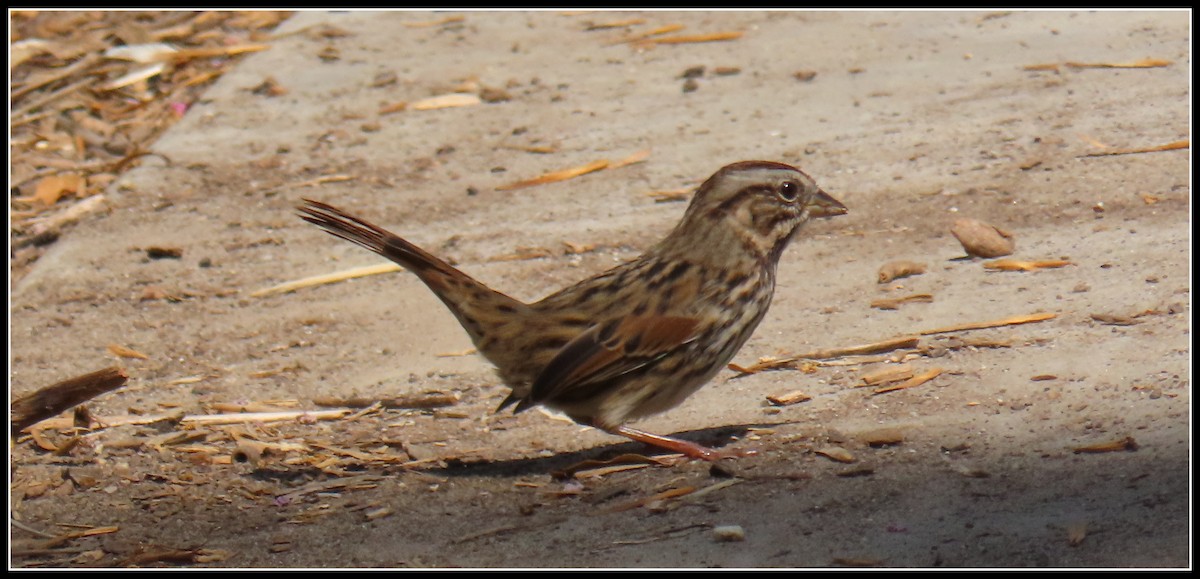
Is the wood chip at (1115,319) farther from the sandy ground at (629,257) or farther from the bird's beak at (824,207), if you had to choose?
the bird's beak at (824,207)

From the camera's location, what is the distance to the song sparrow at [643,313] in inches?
208

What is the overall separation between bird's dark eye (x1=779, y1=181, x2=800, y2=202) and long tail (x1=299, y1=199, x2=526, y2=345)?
103 centimetres

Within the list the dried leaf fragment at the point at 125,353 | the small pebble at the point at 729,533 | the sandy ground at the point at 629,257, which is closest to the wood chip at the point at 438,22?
the sandy ground at the point at 629,257

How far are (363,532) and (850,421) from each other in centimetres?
164

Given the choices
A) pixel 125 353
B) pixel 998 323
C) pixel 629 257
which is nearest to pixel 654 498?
pixel 998 323

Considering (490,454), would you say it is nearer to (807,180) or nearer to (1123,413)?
A: (807,180)

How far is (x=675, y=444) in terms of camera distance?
5273mm

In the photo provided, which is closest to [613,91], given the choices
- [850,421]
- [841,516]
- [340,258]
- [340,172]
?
[340,172]

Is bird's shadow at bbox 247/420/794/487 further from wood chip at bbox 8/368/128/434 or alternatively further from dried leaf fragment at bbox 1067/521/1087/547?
dried leaf fragment at bbox 1067/521/1087/547

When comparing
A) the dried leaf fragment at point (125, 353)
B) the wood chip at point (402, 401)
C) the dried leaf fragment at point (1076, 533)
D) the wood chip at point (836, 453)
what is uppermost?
the dried leaf fragment at point (1076, 533)

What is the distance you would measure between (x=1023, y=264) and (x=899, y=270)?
50 cm

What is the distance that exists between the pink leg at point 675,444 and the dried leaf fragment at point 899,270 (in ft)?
4.86

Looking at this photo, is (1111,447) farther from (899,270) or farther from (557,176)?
(557,176)

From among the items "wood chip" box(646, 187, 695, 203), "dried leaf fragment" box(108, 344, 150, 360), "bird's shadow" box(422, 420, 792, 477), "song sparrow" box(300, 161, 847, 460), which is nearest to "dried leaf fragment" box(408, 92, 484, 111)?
"wood chip" box(646, 187, 695, 203)
